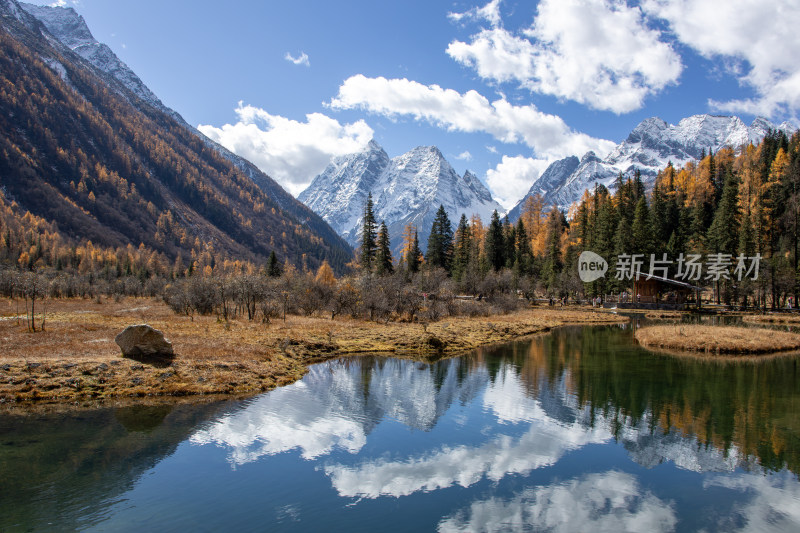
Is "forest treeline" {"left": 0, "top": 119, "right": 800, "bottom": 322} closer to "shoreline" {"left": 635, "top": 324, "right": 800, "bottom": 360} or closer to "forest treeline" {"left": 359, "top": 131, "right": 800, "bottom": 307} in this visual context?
"forest treeline" {"left": 359, "top": 131, "right": 800, "bottom": 307}

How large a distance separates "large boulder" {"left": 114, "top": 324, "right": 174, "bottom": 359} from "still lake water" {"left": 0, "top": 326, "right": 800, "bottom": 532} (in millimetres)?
4941

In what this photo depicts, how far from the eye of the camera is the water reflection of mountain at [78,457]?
9930mm

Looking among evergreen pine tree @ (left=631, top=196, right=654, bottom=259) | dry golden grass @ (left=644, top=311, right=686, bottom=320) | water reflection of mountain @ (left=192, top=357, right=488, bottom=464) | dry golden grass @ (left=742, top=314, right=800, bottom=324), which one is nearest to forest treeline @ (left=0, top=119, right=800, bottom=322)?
evergreen pine tree @ (left=631, top=196, right=654, bottom=259)

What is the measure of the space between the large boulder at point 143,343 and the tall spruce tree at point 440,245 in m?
69.6

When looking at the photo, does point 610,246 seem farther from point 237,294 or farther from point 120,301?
point 120,301

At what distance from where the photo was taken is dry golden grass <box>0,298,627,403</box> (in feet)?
60.5

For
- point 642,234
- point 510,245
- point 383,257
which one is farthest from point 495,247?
point 642,234

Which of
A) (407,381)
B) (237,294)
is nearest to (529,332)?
(407,381)

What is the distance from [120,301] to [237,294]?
139 ft

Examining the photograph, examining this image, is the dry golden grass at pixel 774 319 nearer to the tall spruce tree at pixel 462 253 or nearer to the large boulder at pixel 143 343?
the tall spruce tree at pixel 462 253

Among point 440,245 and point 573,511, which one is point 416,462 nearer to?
point 573,511

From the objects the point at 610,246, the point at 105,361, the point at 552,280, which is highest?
the point at 610,246

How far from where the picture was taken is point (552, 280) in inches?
3196

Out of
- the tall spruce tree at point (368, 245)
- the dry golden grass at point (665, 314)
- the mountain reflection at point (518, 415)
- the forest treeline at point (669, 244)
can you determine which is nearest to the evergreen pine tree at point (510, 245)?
the forest treeline at point (669, 244)
